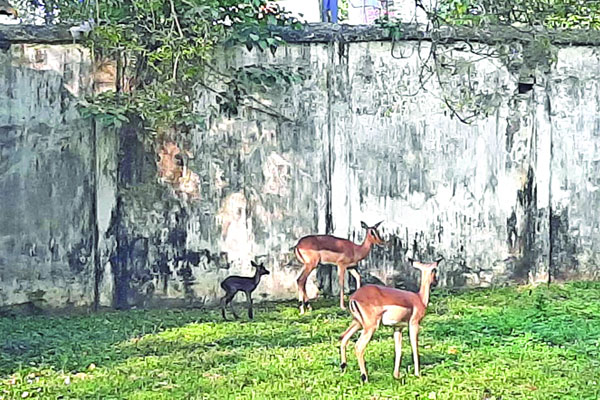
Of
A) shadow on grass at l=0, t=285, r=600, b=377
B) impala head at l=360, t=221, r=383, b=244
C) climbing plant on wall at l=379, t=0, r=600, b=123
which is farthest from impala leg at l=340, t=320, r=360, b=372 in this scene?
climbing plant on wall at l=379, t=0, r=600, b=123

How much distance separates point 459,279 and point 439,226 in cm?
45

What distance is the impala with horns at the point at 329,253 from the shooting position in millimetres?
6188

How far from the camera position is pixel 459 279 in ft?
23.2

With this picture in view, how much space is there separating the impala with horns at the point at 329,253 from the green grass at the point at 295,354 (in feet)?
0.82

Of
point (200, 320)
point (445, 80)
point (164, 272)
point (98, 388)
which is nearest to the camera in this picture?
point (98, 388)

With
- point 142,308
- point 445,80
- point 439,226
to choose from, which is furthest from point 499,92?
point 142,308

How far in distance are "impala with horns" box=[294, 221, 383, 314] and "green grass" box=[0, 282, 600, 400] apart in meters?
0.25

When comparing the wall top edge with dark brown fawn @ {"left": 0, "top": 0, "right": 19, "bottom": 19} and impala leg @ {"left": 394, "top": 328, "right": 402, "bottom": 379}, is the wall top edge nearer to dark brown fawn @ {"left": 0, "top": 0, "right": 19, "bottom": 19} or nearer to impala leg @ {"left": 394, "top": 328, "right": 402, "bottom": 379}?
dark brown fawn @ {"left": 0, "top": 0, "right": 19, "bottom": 19}

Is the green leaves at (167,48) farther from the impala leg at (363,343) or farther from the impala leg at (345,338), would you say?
the impala leg at (363,343)

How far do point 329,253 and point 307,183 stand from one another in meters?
0.77

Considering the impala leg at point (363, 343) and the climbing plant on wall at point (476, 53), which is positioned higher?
the climbing plant on wall at point (476, 53)

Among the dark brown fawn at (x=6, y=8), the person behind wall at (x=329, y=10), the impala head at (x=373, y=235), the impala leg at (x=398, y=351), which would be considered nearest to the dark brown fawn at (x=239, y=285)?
the impala head at (x=373, y=235)

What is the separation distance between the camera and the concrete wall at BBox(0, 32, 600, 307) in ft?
20.7

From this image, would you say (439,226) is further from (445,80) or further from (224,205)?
(224,205)
